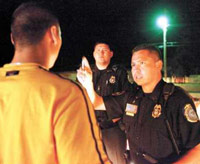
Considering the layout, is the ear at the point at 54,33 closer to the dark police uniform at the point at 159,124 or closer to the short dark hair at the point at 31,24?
the short dark hair at the point at 31,24

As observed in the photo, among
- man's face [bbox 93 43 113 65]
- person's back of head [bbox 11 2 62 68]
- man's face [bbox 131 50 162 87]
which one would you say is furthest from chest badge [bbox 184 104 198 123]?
man's face [bbox 93 43 113 65]

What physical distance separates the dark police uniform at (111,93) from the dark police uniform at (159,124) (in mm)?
1183

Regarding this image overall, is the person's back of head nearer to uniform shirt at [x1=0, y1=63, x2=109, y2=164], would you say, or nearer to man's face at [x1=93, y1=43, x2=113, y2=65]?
uniform shirt at [x1=0, y1=63, x2=109, y2=164]

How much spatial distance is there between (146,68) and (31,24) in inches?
63.3

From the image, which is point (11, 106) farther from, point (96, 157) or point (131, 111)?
point (131, 111)

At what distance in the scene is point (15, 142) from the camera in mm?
1221

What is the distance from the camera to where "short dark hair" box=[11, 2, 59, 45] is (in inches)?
52.4

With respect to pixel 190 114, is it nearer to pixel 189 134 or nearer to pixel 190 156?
pixel 189 134

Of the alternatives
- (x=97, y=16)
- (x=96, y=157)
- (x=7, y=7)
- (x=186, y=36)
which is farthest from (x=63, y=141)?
(x=186, y=36)

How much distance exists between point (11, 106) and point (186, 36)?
2595 centimetres

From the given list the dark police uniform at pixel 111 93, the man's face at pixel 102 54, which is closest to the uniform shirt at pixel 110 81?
the dark police uniform at pixel 111 93

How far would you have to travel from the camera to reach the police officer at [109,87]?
152 inches

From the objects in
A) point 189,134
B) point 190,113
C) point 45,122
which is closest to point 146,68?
point 190,113

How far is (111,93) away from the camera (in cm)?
405
